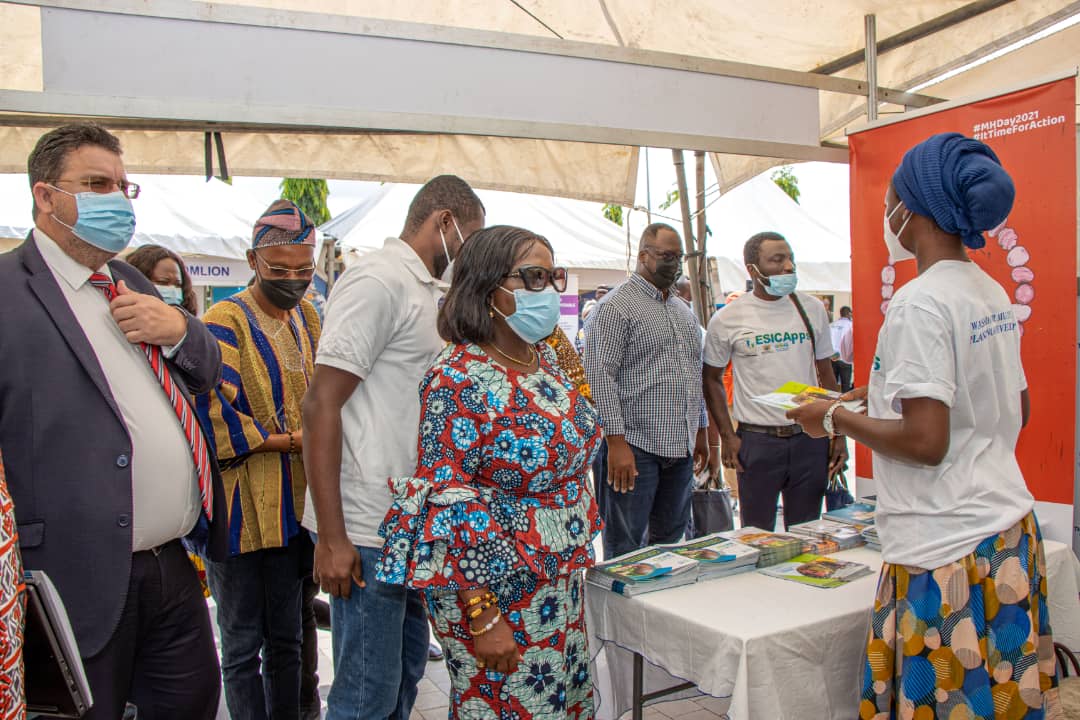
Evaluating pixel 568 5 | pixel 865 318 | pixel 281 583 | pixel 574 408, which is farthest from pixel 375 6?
pixel 865 318

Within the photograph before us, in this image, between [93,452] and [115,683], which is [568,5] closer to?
[93,452]

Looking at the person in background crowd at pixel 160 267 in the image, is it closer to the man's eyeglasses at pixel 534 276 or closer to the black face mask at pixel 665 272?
the man's eyeglasses at pixel 534 276

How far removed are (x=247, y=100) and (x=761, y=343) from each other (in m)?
2.59

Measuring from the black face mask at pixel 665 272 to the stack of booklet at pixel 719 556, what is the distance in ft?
5.26

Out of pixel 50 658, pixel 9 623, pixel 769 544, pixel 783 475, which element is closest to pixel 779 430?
pixel 783 475

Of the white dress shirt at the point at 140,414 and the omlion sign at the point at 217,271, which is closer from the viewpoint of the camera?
the white dress shirt at the point at 140,414

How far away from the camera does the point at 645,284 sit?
158 inches

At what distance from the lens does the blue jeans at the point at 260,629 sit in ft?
9.23

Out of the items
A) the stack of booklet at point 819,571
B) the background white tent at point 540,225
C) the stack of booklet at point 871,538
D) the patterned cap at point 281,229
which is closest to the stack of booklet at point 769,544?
the stack of booklet at point 819,571

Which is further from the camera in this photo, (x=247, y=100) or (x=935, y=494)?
(x=247, y=100)

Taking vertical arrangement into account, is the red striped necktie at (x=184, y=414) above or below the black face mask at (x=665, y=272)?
below

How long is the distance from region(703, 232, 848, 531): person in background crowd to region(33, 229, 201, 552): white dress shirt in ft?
8.83

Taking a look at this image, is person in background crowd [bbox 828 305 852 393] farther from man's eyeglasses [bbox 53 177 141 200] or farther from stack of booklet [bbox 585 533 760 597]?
man's eyeglasses [bbox 53 177 141 200]

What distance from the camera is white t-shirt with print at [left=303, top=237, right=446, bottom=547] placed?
7.19ft
